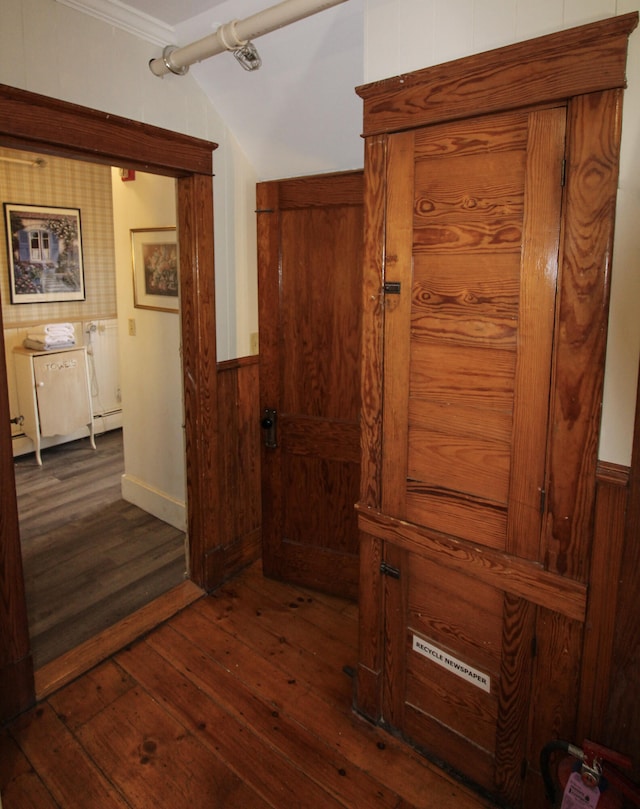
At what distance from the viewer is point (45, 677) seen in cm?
226

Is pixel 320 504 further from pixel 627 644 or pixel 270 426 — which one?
pixel 627 644

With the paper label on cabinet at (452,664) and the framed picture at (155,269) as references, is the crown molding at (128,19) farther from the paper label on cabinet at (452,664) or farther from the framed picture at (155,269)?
the paper label on cabinet at (452,664)

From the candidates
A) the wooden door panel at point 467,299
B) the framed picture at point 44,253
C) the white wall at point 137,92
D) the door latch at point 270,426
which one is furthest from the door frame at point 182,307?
the framed picture at point 44,253

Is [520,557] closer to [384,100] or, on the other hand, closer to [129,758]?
[384,100]

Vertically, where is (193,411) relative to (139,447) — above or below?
above

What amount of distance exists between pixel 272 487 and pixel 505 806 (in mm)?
1655

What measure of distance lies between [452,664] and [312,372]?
141cm

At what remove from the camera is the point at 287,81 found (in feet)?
7.42

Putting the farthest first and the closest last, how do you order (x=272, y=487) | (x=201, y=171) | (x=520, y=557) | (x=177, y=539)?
(x=177, y=539) < (x=272, y=487) < (x=201, y=171) < (x=520, y=557)

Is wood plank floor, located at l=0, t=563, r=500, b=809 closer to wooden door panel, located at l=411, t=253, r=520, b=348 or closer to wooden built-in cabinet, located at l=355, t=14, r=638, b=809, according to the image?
wooden built-in cabinet, located at l=355, t=14, r=638, b=809

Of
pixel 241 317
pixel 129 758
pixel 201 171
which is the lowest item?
pixel 129 758

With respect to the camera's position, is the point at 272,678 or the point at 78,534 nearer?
the point at 272,678

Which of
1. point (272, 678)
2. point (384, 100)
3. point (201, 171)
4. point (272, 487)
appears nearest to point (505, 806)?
point (272, 678)

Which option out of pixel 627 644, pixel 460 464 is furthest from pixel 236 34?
pixel 627 644
